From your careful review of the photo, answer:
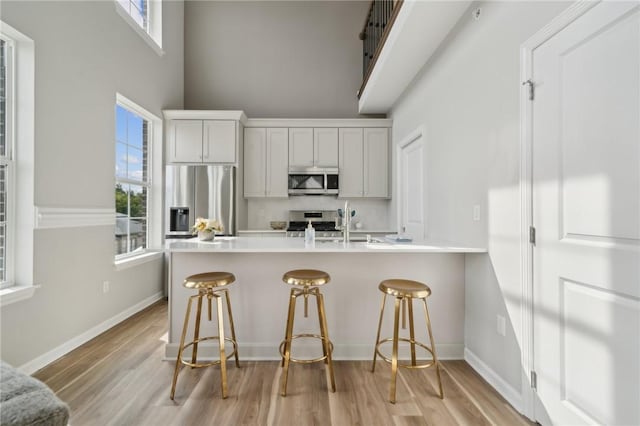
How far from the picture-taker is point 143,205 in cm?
406

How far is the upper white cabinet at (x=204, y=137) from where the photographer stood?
4.40 metres

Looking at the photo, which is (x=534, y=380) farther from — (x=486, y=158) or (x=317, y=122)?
(x=317, y=122)

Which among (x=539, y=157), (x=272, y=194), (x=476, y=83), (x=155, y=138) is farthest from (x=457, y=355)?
(x=155, y=138)

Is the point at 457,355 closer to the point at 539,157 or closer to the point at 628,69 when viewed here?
the point at 539,157

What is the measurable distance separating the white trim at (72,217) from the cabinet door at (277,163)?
216 centimetres

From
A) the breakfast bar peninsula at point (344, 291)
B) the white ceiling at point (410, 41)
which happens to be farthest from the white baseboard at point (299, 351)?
the white ceiling at point (410, 41)

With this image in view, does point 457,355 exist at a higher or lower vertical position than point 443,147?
lower

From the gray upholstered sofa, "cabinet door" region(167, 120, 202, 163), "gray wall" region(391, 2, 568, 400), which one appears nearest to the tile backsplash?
"cabinet door" region(167, 120, 202, 163)

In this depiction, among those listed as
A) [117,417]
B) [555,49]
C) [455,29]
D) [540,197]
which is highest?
[455,29]

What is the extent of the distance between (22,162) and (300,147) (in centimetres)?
322

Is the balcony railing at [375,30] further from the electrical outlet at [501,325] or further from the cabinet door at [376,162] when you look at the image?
the electrical outlet at [501,325]

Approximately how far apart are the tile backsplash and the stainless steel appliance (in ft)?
2.53

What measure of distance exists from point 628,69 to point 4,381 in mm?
2494

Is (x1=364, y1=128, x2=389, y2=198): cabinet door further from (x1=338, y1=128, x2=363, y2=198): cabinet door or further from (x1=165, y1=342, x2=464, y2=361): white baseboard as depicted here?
(x1=165, y1=342, x2=464, y2=361): white baseboard
